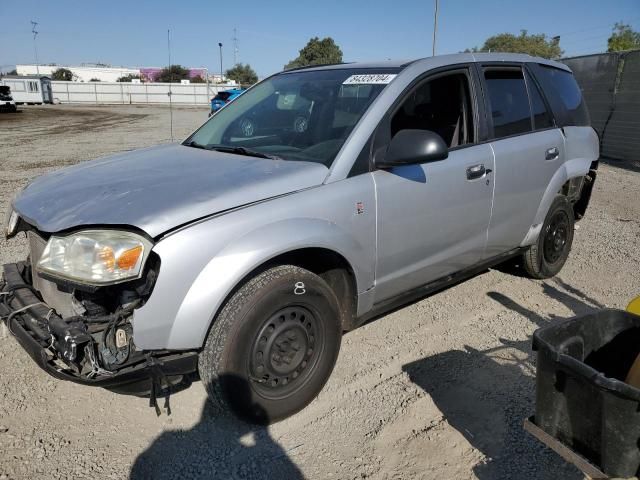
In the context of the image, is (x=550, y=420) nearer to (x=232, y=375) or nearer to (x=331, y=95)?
(x=232, y=375)

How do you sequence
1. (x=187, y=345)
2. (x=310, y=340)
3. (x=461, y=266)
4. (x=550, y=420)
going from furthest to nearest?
1. (x=461, y=266)
2. (x=310, y=340)
3. (x=187, y=345)
4. (x=550, y=420)

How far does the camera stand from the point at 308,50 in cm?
7012

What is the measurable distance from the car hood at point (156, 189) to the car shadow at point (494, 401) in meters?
1.46

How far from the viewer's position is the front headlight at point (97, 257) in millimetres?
2201

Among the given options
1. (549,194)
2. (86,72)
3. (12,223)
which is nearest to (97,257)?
(12,223)

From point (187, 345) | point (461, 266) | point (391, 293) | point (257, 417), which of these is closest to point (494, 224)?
point (461, 266)

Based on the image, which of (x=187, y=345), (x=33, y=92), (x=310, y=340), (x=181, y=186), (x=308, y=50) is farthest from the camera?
(x=308, y=50)

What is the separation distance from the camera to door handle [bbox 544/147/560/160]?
417 cm

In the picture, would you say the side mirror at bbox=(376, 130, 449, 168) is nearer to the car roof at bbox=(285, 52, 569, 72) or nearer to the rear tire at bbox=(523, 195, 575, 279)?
the car roof at bbox=(285, 52, 569, 72)

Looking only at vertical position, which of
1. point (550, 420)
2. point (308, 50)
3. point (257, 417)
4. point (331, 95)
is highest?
point (308, 50)

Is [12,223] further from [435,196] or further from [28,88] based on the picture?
[28,88]

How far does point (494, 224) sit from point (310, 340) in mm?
1789

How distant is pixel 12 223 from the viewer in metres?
3.00

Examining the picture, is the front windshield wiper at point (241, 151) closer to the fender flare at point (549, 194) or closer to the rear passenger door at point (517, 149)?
the rear passenger door at point (517, 149)
